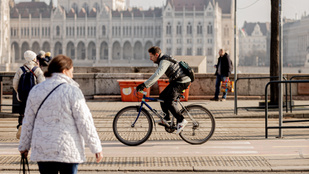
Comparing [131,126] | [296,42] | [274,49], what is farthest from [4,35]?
[131,126]

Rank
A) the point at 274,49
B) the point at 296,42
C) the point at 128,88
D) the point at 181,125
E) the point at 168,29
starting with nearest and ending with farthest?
1. the point at 181,125
2. the point at 274,49
3. the point at 128,88
4. the point at 168,29
5. the point at 296,42

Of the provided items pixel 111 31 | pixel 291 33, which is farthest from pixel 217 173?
pixel 291 33

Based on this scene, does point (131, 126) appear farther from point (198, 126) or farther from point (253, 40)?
point (253, 40)

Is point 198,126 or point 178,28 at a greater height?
point 178,28

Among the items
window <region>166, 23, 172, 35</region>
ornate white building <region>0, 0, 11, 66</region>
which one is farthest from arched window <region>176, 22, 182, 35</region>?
ornate white building <region>0, 0, 11, 66</region>

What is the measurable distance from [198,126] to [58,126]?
15.3 ft

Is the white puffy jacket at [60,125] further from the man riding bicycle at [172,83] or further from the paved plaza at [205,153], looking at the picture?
the man riding bicycle at [172,83]

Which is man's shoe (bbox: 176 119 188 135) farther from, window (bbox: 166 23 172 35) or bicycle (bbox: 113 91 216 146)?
window (bbox: 166 23 172 35)

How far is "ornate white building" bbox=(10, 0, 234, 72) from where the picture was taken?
12525cm

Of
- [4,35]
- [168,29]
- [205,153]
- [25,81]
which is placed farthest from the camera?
[168,29]

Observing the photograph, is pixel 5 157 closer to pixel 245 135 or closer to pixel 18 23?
pixel 245 135

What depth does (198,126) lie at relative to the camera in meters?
8.42

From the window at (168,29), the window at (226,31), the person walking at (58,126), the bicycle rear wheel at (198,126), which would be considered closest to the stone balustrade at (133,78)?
the bicycle rear wheel at (198,126)

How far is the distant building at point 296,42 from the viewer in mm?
137125
